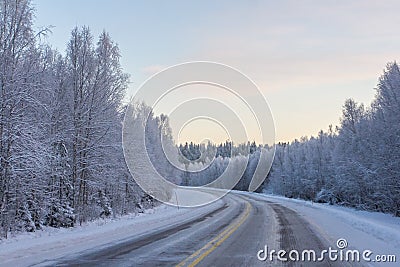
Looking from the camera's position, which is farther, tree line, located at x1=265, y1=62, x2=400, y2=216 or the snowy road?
tree line, located at x1=265, y1=62, x2=400, y2=216

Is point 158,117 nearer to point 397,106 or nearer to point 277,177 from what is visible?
point 397,106

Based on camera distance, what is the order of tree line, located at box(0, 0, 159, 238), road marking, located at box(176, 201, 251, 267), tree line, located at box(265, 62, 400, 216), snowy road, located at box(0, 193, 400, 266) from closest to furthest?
road marking, located at box(176, 201, 251, 267)
snowy road, located at box(0, 193, 400, 266)
tree line, located at box(0, 0, 159, 238)
tree line, located at box(265, 62, 400, 216)

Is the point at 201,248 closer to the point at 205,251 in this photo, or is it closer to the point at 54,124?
the point at 205,251

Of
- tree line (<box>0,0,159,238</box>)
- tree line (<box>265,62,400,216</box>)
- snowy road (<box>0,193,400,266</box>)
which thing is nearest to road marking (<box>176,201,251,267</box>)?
snowy road (<box>0,193,400,266</box>)

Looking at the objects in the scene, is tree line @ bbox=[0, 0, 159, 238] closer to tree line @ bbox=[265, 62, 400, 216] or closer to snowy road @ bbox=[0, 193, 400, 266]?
snowy road @ bbox=[0, 193, 400, 266]

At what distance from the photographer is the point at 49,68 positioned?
19.7 m

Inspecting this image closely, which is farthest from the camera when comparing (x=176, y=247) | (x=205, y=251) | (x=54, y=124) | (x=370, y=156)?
(x=370, y=156)

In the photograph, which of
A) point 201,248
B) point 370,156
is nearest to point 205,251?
point 201,248

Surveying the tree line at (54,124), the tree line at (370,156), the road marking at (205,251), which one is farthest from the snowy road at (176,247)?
the tree line at (370,156)

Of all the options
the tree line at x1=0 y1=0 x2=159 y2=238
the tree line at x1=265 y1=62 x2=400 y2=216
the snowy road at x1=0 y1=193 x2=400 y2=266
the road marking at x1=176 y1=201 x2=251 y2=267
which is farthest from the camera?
the tree line at x1=265 y1=62 x2=400 y2=216

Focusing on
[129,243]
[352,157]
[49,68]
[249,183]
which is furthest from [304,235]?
[249,183]

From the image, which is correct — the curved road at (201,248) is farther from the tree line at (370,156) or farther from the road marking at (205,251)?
the tree line at (370,156)

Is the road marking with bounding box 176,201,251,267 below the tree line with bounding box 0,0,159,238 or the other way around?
below

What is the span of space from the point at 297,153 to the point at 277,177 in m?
7.69
